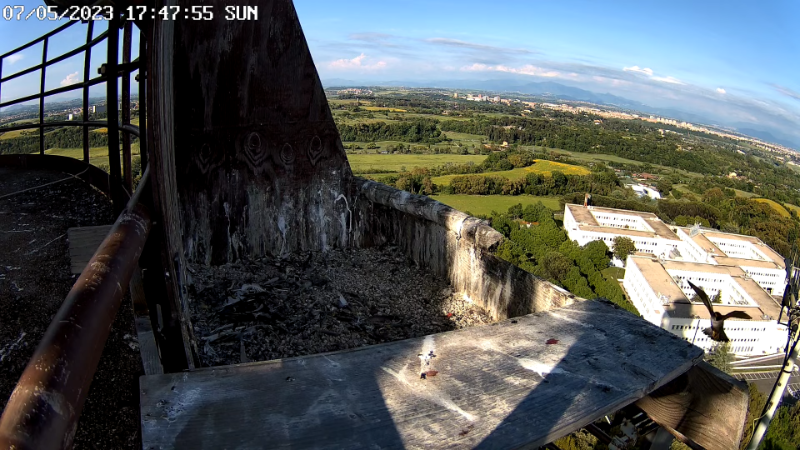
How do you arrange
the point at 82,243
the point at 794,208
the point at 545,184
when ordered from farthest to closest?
the point at 794,208 → the point at 545,184 → the point at 82,243

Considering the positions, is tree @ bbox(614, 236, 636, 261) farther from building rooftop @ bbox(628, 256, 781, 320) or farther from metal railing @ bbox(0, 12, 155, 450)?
metal railing @ bbox(0, 12, 155, 450)

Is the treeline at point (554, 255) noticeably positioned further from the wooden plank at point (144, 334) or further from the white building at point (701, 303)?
the wooden plank at point (144, 334)

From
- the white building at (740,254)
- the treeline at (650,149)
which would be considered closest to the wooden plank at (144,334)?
the white building at (740,254)

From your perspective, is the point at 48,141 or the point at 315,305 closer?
the point at 315,305

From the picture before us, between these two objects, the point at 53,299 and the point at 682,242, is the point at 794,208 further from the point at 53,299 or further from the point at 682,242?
the point at 53,299

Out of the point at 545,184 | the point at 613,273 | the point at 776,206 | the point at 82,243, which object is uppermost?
the point at 82,243

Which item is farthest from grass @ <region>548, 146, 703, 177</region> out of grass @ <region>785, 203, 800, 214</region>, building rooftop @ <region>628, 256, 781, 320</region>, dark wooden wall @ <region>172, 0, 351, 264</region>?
dark wooden wall @ <region>172, 0, 351, 264</region>

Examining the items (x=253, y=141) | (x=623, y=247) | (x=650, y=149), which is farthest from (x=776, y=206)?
(x=253, y=141)

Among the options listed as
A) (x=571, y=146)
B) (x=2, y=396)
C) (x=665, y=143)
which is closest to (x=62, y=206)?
(x=2, y=396)
